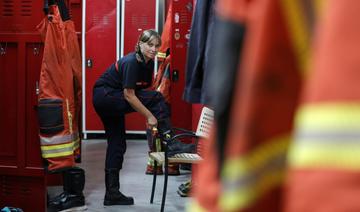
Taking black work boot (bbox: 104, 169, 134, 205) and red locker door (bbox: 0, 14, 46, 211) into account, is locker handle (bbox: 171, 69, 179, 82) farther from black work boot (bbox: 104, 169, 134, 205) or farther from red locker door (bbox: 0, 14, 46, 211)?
red locker door (bbox: 0, 14, 46, 211)

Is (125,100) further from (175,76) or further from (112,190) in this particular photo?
(175,76)

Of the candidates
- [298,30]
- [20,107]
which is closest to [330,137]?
[298,30]

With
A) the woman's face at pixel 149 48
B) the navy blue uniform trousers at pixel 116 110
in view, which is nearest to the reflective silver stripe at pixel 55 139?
the navy blue uniform trousers at pixel 116 110

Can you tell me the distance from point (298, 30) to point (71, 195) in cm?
464

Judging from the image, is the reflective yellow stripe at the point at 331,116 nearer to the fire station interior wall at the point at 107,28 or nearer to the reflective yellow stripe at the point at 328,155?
the reflective yellow stripe at the point at 328,155

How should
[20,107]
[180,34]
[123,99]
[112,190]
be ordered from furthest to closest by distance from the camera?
[180,34] < [112,190] < [123,99] < [20,107]

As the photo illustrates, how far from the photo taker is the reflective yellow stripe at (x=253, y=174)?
551mm

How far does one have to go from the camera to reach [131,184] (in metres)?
6.25

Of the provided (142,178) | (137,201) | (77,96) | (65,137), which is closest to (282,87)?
(65,137)

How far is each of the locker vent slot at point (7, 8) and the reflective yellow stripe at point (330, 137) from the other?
4234mm

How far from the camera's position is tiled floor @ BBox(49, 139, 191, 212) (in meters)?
5.34

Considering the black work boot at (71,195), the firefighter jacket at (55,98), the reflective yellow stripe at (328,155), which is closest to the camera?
the reflective yellow stripe at (328,155)

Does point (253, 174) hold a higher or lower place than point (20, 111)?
higher

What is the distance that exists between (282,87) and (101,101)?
183 inches
